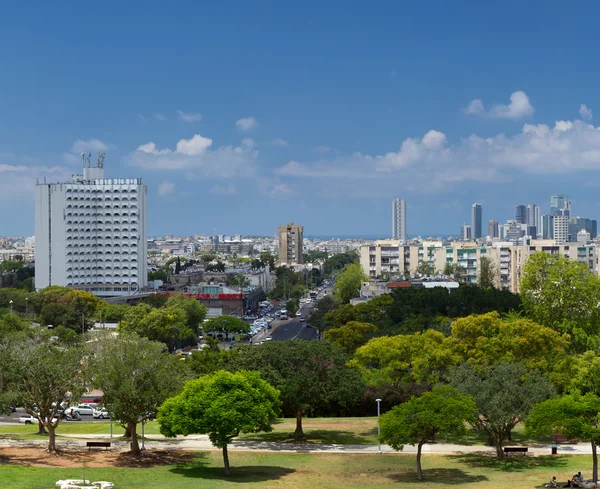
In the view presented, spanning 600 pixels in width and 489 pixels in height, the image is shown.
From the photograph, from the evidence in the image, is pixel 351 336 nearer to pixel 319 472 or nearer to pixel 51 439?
pixel 319 472

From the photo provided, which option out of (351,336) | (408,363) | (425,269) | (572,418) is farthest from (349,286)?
(572,418)

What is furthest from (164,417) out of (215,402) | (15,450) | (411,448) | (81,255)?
(81,255)

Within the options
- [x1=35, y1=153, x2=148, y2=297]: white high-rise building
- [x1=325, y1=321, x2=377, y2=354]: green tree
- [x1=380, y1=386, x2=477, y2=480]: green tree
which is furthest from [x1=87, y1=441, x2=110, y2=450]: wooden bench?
[x1=35, y1=153, x2=148, y2=297]: white high-rise building

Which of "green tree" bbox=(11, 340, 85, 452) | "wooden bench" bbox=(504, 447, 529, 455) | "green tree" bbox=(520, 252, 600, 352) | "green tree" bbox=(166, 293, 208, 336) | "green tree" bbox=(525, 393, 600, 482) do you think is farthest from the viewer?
"green tree" bbox=(166, 293, 208, 336)

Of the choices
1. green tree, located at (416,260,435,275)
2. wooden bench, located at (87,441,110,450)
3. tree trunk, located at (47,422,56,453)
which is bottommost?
wooden bench, located at (87,441,110,450)

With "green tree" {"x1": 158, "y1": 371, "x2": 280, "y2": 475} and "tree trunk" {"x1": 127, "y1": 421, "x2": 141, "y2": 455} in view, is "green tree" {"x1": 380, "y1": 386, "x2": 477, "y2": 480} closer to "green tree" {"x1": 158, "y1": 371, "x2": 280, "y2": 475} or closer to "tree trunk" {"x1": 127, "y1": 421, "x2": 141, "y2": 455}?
"green tree" {"x1": 158, "y1": 371, "x2": 280, "y2": 475}
